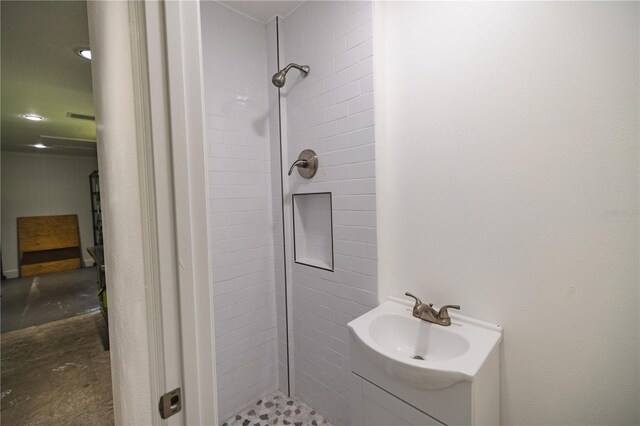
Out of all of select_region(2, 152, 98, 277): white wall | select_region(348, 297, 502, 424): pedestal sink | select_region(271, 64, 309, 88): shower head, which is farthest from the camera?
select_region(2, 152, 98, 277): white wall

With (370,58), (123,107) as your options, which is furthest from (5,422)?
(370,58)

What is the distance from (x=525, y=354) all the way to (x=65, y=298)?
218 inches

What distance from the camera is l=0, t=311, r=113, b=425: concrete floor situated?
1870mm

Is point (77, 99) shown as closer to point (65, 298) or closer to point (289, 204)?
point (289, 204)

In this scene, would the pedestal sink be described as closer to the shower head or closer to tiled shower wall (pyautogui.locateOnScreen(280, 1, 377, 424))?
tiled shower wall (pyautogui.locateOnScreen(280, 1, 377, 424))

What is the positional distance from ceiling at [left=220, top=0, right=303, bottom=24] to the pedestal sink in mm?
1937

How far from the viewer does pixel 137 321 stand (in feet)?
1.89

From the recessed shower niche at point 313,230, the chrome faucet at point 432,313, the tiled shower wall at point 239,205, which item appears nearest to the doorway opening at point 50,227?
the tiled shower wall at point 239,205

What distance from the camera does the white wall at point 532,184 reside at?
933 millimetres

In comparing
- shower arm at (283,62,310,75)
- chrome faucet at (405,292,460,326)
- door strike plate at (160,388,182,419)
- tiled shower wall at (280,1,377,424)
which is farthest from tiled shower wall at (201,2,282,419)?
door strike plate at (160,388,182,419)

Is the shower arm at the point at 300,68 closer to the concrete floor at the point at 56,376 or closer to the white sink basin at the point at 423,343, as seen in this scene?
the white sink basin at the point at 423,343

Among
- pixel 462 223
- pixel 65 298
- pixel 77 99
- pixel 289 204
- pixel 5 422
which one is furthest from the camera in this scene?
pixel 65 298

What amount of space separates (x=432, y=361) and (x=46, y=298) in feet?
18.2

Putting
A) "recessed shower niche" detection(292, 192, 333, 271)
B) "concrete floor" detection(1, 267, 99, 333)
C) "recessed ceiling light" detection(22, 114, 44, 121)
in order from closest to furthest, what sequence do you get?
"recessed shower niche" detection(292, 192, 333, 271)
"recessed ceiling light" detection(22, 114, 44, 121)
"concrete floor" detection(1, 267, 99, 333)
